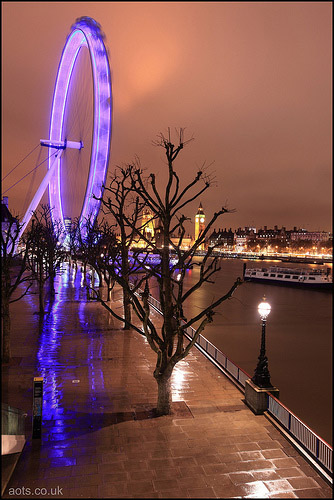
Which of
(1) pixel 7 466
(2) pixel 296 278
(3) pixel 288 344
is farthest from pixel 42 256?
(2) pixel 296 278

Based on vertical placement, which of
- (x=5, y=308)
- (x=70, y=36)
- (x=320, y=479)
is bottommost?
(x=320, y=479)

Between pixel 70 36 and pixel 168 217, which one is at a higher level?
pixel 70 36

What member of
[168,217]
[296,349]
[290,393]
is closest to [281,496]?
[168,217]

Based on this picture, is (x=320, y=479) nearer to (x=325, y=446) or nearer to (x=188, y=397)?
(x=325, y=446)

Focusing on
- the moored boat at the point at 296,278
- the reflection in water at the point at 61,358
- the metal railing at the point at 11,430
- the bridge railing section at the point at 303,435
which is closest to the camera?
the metal railing at the point at 11,430

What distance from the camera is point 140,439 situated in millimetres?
7352

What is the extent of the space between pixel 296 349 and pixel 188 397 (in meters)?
12.5

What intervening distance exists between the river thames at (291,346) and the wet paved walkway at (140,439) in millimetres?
2614

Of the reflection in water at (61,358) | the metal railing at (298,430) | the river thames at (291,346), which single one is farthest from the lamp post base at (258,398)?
the reflection in water at (61,358)

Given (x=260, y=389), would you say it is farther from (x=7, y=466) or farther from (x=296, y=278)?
(x=296, y=278)

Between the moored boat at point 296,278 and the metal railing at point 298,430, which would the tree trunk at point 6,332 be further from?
the moored boat at point 296,278

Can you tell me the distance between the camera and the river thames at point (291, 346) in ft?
43.3

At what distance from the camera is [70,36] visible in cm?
3147

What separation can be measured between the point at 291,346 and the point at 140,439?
1539cm
